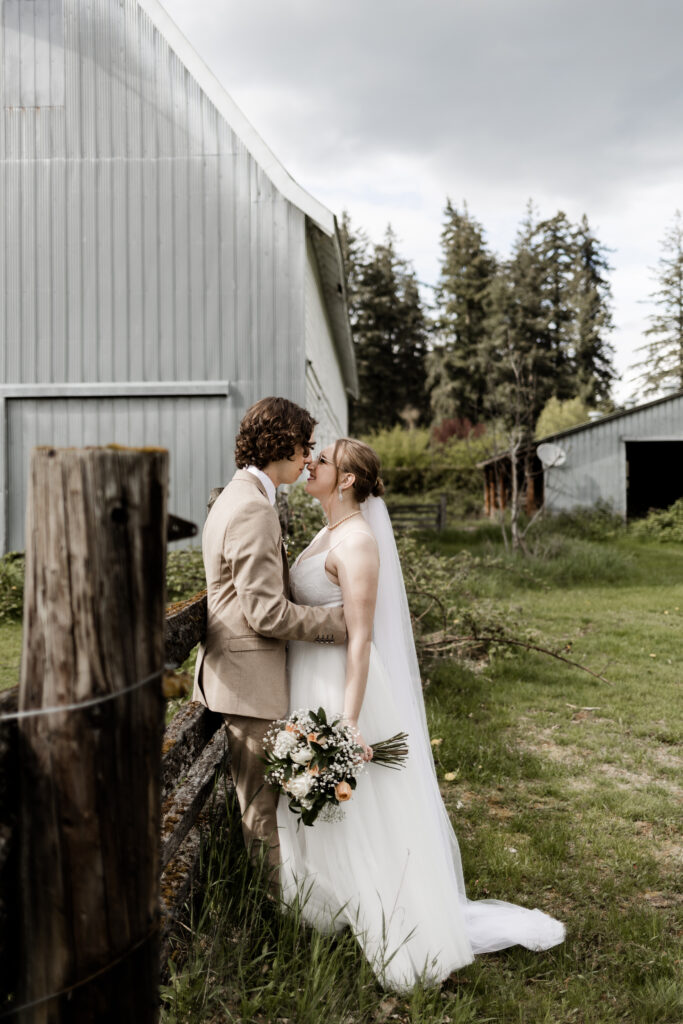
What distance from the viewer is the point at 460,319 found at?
150 ft

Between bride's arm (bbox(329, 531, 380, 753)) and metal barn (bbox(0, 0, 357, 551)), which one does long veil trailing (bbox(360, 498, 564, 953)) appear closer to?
bride's arm (bbox(329, 531, 380, 753))

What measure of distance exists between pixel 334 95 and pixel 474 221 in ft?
119

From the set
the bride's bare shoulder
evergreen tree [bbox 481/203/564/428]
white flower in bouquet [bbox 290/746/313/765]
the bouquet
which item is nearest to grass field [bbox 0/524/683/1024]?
the bouquet

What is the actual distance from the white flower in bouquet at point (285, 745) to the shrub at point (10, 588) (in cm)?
762

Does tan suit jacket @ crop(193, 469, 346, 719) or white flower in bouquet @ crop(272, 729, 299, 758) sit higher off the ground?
tan suit jacket @ crop(193, 469, 346, 719)

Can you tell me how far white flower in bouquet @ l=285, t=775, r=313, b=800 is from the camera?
243 centimetres

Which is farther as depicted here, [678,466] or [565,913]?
[678,466]

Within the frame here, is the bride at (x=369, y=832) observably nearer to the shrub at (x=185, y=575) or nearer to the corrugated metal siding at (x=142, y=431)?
the shrub at (x=185, y=575)

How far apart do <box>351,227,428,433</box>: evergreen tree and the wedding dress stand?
150ft

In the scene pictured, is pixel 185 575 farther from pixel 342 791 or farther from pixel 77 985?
pixel 77 985

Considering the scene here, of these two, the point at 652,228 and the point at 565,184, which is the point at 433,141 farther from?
the point at 652,228

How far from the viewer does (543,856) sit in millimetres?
4000

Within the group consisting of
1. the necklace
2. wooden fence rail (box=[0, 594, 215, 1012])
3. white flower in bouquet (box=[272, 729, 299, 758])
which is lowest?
wooden fence rail (box=[0, 594, 215, 1012])

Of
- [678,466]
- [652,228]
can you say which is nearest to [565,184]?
[652,228]
